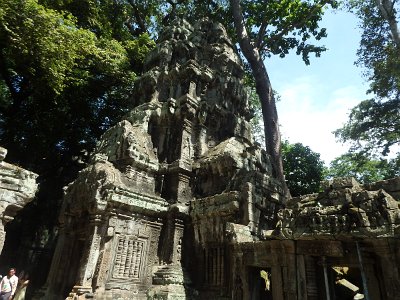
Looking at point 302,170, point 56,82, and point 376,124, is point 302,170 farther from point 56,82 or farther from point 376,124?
point 56,82

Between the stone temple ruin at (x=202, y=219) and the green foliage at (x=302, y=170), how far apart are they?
6.09 meters

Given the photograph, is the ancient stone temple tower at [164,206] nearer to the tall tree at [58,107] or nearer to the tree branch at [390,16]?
the tall tree at [58,107]

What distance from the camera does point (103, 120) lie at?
1948cm

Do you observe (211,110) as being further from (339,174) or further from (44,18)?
(339,174)

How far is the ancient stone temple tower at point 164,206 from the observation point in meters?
9.10

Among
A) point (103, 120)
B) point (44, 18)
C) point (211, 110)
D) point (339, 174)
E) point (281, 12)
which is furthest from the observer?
point (339, 174)

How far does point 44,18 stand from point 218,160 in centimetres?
854

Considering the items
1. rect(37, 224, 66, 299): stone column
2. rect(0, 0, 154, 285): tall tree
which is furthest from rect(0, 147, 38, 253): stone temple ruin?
rect(0, 0, 154, 285): tall tree

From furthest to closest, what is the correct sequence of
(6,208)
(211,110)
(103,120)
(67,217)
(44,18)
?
(103,120) < (211,110) < (44,18) < (67,217) < (6,208)

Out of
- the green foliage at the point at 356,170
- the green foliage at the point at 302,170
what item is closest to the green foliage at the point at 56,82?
the green foliage at the point at 302,170

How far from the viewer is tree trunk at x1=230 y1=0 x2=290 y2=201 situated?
1366 cm

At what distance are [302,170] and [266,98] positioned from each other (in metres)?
6.22

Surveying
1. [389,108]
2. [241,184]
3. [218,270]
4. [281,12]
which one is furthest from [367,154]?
[218,270]

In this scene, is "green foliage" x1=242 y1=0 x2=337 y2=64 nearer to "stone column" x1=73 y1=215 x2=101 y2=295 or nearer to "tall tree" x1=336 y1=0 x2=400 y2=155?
"tall tree" x1=336 y1=0 x2=400 y2=155
